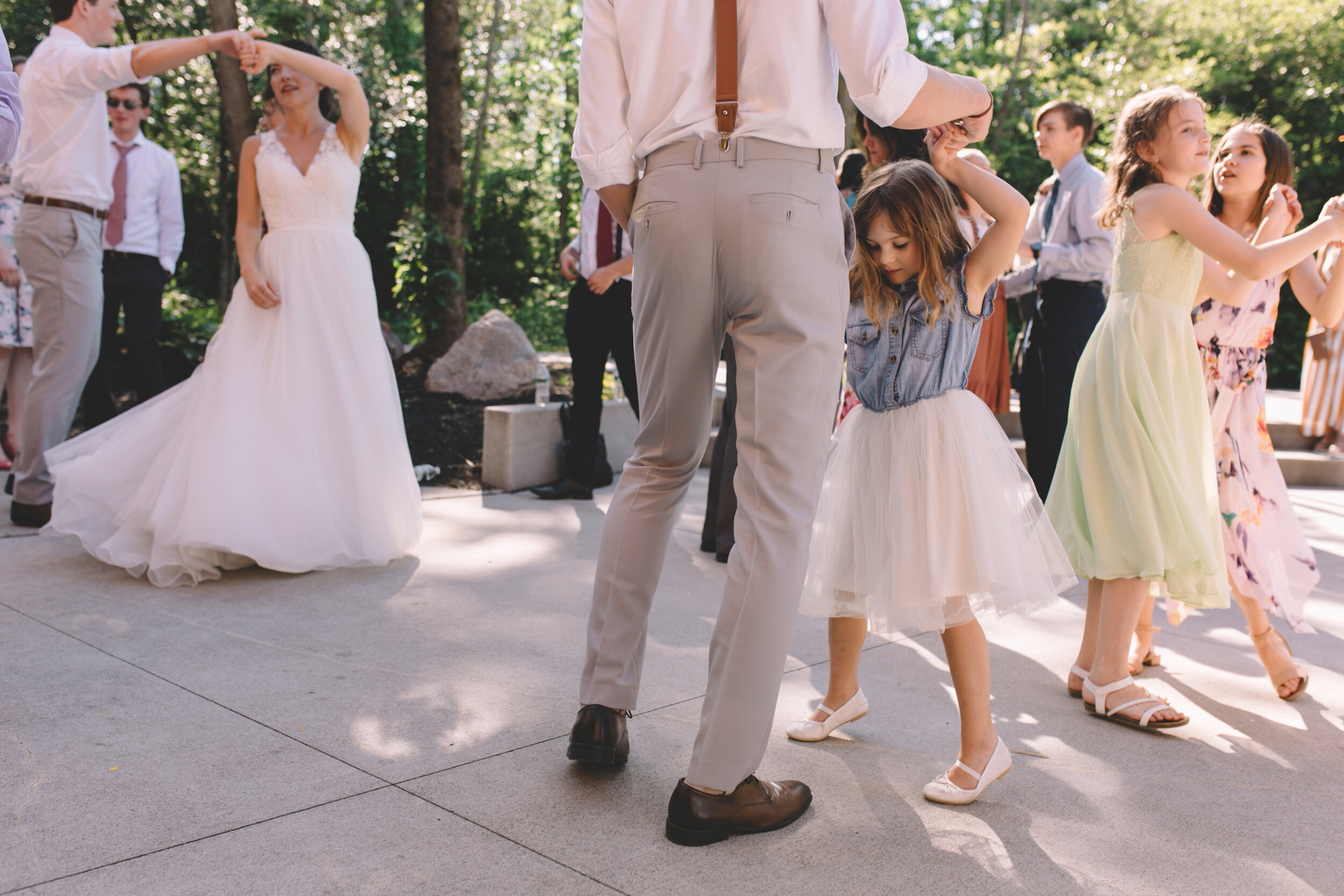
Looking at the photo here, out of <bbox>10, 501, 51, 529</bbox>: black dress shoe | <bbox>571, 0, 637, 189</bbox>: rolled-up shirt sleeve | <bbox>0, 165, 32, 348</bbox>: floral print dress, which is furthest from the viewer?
<bbox>0, 165, 32, 348</bbox>: floral print dress

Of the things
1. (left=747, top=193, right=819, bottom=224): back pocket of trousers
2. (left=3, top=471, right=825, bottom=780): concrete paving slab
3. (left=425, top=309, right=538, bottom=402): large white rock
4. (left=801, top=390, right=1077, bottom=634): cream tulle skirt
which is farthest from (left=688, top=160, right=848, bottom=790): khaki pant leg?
(left=425, top=309, right=538, bottom=402): large white rock

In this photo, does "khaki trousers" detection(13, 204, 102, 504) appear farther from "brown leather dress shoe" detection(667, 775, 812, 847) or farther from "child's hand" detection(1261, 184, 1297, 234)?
"child's hand" detection(1261, 184, 1297, 234)

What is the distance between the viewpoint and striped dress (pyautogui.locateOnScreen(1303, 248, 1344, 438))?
759cm

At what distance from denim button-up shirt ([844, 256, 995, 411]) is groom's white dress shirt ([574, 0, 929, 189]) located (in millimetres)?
501

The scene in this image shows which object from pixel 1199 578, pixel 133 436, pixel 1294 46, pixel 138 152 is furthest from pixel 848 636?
pixel 1294 46

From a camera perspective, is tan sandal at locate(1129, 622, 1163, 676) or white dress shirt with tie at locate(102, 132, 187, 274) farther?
white dress shirt with tie at locate(102, 132, 187, 274)

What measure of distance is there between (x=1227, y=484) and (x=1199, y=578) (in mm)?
579

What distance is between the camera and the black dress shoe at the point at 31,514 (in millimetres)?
4426

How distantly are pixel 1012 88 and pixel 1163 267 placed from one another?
54.3ft

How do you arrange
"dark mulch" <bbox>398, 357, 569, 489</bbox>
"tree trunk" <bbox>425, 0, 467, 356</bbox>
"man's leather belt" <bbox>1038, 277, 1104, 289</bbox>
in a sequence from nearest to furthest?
1. "man's leather belt" <bbox>1038, 277, 1104, 289</bbox>
2. "dark mulch" <bbox>398, 357, 569, 489</bbox>
3. "tree trunk" <bbox>425, 0, 467, 356</bbox>

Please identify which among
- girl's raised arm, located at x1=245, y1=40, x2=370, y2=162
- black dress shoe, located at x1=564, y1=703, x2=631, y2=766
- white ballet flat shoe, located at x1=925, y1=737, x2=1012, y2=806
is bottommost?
white ballet flat shoe, located at x1=925, y1=737, x2=1012, y2=806

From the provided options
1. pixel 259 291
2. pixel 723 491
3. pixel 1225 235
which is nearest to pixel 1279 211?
pixel 1225 235

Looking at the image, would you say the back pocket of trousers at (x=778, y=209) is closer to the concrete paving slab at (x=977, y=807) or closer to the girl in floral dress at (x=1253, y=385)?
the concrete paving slab at (x=977, y=807)

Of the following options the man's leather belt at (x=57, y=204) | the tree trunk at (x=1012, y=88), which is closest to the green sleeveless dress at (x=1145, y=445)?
the man's leather belt at (x=57, y=204)
